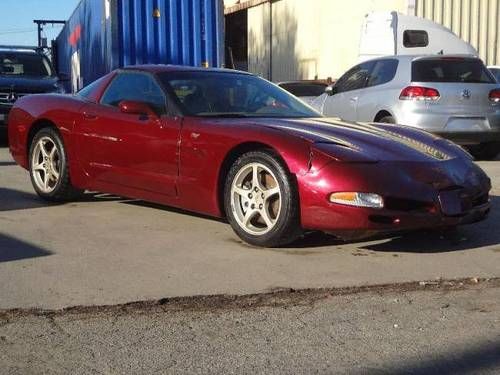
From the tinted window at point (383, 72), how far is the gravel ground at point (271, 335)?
6673 millimetres

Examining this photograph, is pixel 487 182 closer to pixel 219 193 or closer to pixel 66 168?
pixel 219 193

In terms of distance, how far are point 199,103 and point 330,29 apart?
17.5 m

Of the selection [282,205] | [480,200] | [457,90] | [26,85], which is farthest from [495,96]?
[26,85]

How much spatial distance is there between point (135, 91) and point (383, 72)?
17.3 feet

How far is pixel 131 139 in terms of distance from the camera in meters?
6.32

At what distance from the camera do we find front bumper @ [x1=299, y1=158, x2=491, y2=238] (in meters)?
5.05

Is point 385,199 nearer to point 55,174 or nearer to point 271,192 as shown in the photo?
point 271,192

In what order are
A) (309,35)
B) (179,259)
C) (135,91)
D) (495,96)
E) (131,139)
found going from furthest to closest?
(309,35) → (495,96) → (135,91) → (131,139) → (179,259)

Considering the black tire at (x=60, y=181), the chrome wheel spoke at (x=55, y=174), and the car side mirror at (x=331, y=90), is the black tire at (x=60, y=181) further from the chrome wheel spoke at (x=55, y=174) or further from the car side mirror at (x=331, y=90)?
the car side mirror at (x=331, y=90)

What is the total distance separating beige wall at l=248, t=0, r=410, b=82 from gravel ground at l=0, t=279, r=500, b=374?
50.1ft

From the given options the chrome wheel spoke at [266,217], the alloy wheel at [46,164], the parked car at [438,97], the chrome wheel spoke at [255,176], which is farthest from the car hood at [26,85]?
the chrome wheel spoke at [266,217]

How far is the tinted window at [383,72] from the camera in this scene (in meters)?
10.8

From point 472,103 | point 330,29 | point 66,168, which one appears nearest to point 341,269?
point 66,168

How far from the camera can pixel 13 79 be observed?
1350cm
